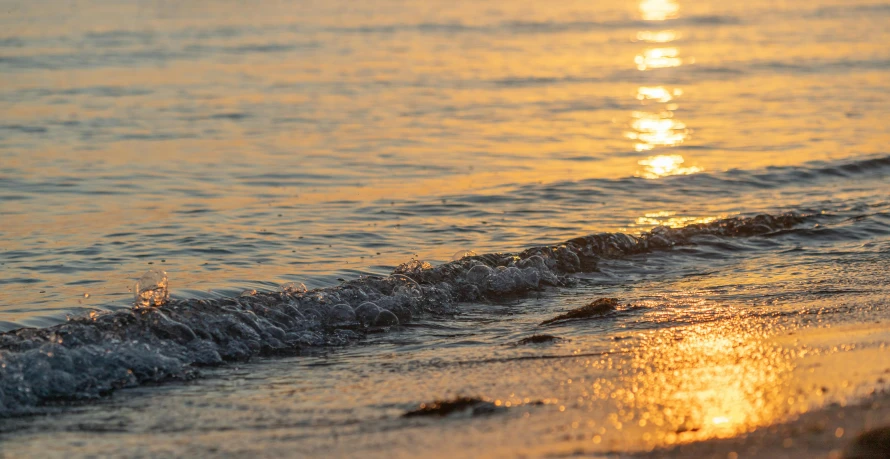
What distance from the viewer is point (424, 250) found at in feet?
31.2

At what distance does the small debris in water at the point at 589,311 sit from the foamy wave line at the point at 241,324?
1050 mm

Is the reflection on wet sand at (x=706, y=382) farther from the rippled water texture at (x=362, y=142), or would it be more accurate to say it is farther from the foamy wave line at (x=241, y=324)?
the rippled water texture at (x=362, y=142)

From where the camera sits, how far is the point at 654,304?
7.27 m

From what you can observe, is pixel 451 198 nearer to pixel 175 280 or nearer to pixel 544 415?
pixel 175 280

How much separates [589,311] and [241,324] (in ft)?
7.84

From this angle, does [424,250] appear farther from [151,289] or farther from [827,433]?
[827,433]

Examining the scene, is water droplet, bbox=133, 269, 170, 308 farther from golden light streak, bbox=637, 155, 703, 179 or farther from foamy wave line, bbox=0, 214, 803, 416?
golden light streak, bbox=637, 155, 703, 179

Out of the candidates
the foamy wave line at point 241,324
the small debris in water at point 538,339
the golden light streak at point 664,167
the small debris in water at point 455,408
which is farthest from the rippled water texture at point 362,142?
the small debris in water at point 455,408

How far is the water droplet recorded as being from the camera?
7332mm

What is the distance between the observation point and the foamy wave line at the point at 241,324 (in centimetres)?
581

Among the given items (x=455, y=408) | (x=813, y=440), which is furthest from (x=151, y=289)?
(x=813, y=440)

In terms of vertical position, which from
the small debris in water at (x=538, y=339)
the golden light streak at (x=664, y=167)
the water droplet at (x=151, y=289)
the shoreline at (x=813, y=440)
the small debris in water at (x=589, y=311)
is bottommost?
the shoreline at (x=813, y=440)

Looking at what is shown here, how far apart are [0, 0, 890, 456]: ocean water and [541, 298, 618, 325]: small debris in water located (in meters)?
0.15

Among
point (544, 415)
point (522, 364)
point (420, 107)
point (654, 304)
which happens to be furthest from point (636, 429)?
point (420, 107)
